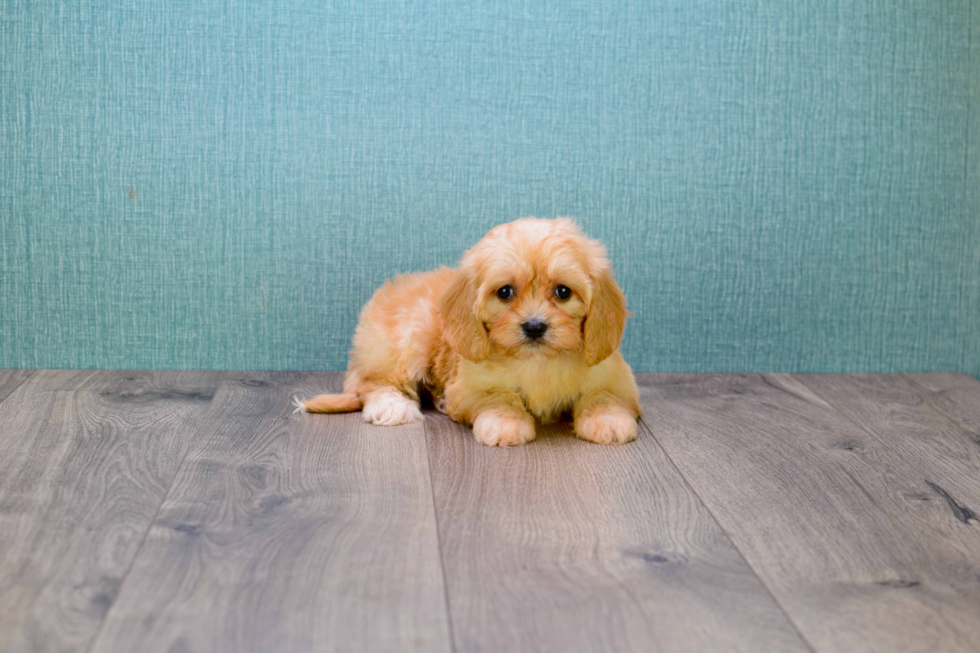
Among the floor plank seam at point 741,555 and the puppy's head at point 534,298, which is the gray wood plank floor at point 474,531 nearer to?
the floor plank seam at point 741,555

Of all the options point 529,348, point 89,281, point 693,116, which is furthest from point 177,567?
point 693,116

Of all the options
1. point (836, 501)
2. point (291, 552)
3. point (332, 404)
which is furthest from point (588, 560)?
point (332, 404)

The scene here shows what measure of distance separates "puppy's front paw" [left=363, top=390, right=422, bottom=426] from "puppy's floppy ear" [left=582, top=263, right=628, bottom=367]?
1.69ft

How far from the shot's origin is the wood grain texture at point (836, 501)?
140 centimetres

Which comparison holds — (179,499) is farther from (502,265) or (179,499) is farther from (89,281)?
(89,281)

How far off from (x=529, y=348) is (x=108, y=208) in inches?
59.1

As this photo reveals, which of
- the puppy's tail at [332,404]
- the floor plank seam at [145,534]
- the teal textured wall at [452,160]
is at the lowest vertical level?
the floor plank seam at [145,534]

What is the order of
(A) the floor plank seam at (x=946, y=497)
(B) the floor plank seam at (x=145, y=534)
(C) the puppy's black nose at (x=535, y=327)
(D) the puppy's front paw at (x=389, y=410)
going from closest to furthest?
(B) the floor plank seam at (x=145, y=534) < (A) the floor plank seam at (x=946, y=497) < (C) the puppy's black nose at (x=535, y=327) < (D) the puppy's front paw at (x=389, y=410)

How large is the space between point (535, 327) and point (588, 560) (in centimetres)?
70

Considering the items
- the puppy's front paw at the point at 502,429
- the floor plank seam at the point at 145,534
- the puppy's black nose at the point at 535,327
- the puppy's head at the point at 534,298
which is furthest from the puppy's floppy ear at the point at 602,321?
the floor plank seam at the point at 145,534

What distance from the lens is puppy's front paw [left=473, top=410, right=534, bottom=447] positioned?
219cm

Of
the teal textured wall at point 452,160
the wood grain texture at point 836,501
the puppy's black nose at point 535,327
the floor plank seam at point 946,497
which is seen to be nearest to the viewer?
the wood grain texture at point 836,501

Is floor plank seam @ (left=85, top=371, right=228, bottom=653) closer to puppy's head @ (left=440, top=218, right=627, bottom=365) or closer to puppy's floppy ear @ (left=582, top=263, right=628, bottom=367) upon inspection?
puppy's head @ (left=440, top=218, right=627, bottom=365)

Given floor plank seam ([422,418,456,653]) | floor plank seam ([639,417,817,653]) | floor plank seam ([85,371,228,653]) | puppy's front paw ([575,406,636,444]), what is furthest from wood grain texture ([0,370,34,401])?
floor plank seam ([639,417,817,653])
